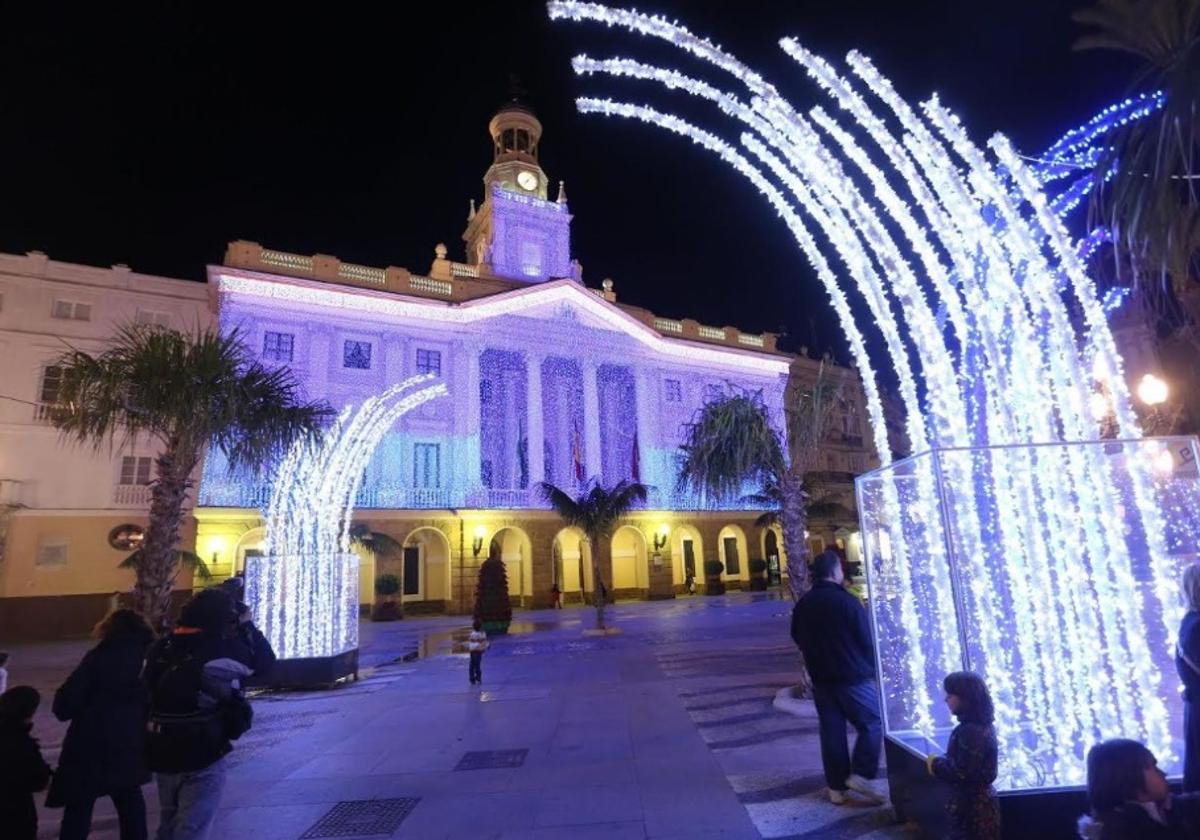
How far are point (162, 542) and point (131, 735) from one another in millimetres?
5758

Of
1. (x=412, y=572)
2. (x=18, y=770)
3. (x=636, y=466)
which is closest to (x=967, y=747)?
(x=18, y=770)

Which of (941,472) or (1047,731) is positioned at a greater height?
(941,472)

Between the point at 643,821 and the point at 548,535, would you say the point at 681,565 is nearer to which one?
the point at 548,535

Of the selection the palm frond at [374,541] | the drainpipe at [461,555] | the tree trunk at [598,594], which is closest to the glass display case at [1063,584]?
the tree trunk at [598,594]

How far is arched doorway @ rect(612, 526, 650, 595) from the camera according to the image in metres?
33.8

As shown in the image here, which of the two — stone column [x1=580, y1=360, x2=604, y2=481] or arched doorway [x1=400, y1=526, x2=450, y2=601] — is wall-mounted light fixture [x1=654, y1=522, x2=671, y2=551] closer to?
stone column [x1=580, y1=360, x2=604, y2=481]

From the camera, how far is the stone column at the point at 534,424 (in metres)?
31.0

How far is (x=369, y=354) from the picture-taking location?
29.4 meters

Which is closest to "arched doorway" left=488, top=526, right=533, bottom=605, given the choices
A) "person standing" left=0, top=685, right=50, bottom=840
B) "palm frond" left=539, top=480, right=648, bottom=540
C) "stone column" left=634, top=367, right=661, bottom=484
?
"stone column" left=634, top=367, right=661, bottom=484

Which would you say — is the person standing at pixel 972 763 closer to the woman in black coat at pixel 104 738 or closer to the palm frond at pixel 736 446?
the woman in black coat at pixel 104 738

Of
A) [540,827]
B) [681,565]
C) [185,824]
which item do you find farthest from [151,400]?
[681,565]

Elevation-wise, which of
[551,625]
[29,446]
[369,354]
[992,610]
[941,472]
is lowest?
[551,625]

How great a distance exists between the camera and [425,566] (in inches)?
1177

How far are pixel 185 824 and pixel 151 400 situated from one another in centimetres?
717
